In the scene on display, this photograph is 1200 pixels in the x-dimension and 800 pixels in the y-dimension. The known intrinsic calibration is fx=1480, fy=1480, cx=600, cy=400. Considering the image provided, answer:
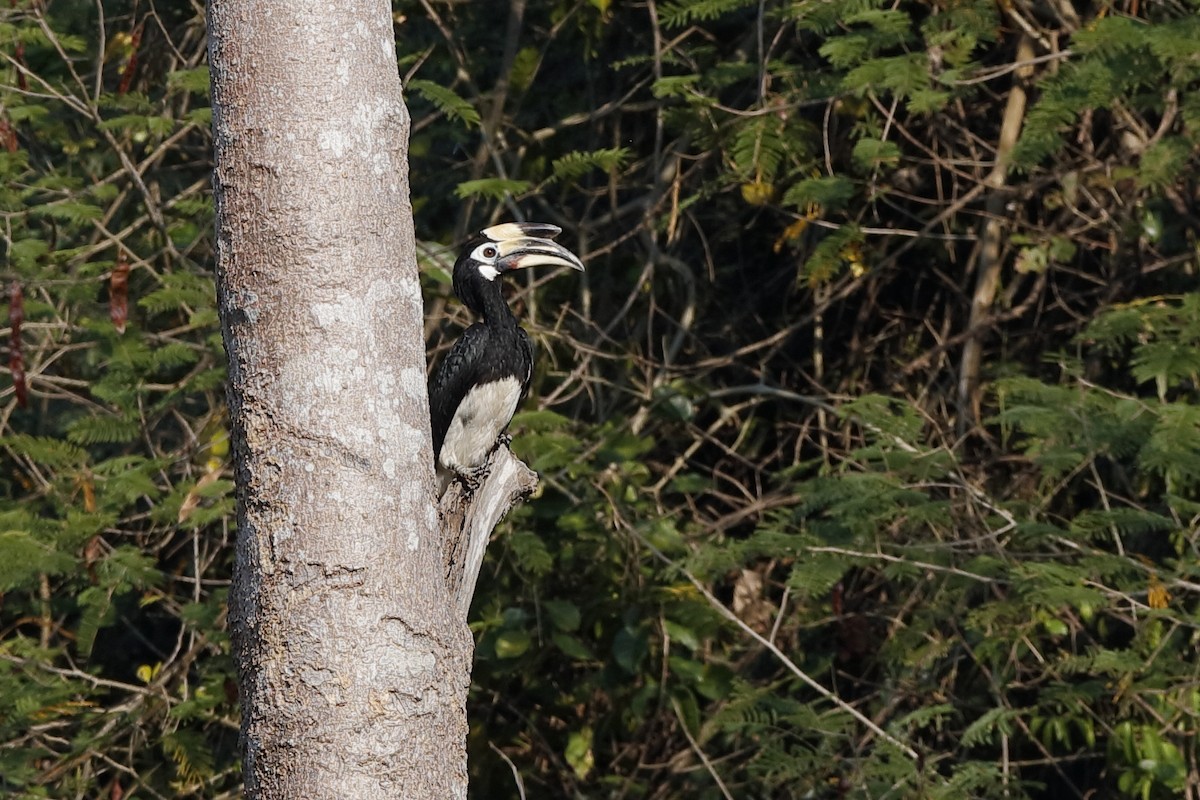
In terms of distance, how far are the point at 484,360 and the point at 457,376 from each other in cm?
10

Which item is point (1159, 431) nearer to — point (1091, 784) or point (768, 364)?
point (1091, 784)

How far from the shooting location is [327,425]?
2.31m

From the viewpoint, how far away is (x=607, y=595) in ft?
17.4

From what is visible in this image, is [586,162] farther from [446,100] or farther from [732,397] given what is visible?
[732,397]

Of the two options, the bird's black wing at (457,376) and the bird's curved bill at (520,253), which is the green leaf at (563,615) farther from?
the bird's curved bill at (520,253)

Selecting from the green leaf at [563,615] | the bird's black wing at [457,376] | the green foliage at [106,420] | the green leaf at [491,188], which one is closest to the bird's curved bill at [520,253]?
the bird's black wing at [457,376]

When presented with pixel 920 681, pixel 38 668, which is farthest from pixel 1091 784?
pixel 38 668

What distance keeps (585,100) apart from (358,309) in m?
3.86

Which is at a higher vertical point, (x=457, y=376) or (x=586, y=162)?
(x=586, y=162)


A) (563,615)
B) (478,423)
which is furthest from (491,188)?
(563,615)

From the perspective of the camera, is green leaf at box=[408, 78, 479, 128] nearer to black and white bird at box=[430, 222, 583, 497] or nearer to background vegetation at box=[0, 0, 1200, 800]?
background vegetation at box=[0, 0, 1200, 800]

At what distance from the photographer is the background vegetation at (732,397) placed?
4551 mm

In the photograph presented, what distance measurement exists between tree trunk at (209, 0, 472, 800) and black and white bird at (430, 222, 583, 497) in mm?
1941

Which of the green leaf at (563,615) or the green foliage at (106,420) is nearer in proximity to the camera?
the green foliage at (106,420)
